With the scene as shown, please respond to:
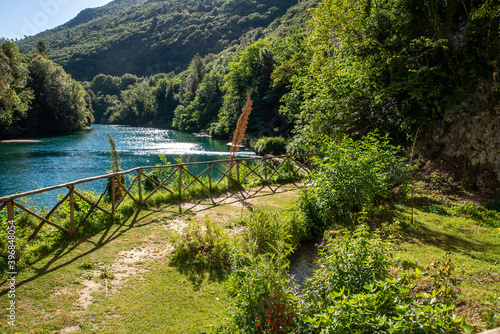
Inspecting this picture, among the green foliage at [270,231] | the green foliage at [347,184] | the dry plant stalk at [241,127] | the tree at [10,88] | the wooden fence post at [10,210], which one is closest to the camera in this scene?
the wooden fence post at [10,210]

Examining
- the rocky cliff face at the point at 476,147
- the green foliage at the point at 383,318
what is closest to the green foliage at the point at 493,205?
the rocky cliff face at the point at 476,147

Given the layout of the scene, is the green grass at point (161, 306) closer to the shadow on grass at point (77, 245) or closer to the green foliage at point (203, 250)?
the green foliage at point (203, 250)

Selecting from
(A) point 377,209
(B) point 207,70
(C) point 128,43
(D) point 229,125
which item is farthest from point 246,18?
(A) point 377,209

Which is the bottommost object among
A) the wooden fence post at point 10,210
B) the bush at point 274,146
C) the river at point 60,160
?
the bush at point 274,146

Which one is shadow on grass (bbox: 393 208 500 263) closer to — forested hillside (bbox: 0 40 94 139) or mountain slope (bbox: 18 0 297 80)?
forested hillside (bbox: 0 40 94 139)

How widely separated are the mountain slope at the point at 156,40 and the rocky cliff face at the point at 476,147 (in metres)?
139

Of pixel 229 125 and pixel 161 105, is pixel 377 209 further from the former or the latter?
pixel 161 105

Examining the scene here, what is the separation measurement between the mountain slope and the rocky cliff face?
458ft

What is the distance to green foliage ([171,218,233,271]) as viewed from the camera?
18.1ft

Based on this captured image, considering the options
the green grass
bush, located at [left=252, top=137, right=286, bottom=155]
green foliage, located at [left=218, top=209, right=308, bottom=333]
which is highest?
green foliage, located at [left=218, top=209, right=308, bottom=333]

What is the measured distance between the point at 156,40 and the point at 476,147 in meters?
177

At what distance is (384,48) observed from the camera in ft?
37.4

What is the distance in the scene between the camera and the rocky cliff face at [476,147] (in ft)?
28.1

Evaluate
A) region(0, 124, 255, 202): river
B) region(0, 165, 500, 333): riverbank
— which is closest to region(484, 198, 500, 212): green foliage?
region(0, 165, 500, 333): riverbank
